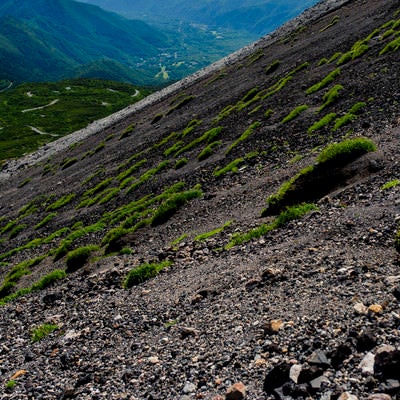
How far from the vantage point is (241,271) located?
14.0 metres

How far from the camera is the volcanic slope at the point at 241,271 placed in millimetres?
8641

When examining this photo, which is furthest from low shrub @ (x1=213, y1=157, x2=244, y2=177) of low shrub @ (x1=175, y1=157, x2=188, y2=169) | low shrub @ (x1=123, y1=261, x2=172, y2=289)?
low shrub @ (x1=123, y1=261, x2=172, y2=289)

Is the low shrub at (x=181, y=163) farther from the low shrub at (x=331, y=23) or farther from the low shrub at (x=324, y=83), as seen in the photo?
the low shrub at (x=331, y=23)

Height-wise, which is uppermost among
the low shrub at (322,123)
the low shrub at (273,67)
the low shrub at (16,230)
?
the low shrub at (273,67)

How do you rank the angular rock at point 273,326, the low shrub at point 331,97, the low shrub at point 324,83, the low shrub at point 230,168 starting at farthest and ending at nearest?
1. the low shrub at point 324,83
2. the low shrub at point 331,97
3. the low shrub at point 230,168
4. the angular rock at point 273,326

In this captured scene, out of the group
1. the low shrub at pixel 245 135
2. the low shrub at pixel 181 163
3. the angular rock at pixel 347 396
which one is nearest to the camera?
the angular rock at pixel 347 396

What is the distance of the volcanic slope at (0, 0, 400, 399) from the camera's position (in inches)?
340

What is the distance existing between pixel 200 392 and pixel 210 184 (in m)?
20.2

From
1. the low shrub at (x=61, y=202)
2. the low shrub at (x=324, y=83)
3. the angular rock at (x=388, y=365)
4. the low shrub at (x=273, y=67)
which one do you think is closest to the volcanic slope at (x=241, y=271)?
the angular rock at (x=388, y=365)

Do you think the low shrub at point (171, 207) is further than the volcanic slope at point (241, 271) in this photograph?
Yes

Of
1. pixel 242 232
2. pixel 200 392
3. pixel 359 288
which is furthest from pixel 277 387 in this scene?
pixel 242 232

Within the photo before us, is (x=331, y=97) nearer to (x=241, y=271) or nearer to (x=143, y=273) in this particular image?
(x=143, y=273)

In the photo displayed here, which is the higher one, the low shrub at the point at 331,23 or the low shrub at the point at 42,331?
the low shrub at the point at 331,23

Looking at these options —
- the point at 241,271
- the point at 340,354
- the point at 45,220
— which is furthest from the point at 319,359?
the point at 45,220
